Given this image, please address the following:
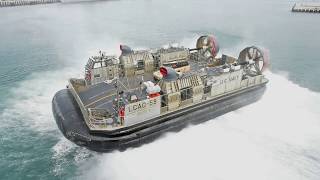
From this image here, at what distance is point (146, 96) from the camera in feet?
51.8

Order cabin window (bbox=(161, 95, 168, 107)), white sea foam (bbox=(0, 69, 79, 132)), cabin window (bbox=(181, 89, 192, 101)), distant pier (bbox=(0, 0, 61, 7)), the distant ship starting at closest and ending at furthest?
the distant ship → cabin window (bbox=(161, 95, 168, 107)) → cabin window (bbox=(181, 89, 192, 101)) → white sea foam (bbox=(0, 69, 79, 132)) → distant pier (bbox=(0, 0, 61, 7))

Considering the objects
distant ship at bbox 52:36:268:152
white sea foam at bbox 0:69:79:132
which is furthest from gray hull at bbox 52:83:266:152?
white sea foam at bbox 0:69:79:132

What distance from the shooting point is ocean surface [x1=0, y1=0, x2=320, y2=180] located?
1396 centimetres

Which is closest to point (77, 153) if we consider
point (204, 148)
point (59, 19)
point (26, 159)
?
point (26, 159)

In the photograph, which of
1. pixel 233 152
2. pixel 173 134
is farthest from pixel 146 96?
pixel 233 152

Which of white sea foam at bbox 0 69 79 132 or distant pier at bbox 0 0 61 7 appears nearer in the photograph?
white sea foam at bbox 0 69 79 132

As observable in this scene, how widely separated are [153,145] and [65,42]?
2650cm

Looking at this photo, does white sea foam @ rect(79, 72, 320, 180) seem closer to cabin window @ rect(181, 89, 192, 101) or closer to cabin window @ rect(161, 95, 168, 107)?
cabin window @ rect(161, 95, 168, 107)

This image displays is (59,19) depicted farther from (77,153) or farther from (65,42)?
(77,153)

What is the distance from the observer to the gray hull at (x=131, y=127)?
14141 mm

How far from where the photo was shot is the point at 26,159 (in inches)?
583

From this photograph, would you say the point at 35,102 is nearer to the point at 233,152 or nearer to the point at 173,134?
the point at 173,134

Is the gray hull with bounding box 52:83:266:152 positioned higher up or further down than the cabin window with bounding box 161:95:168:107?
further down

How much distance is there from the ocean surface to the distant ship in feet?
3.03
